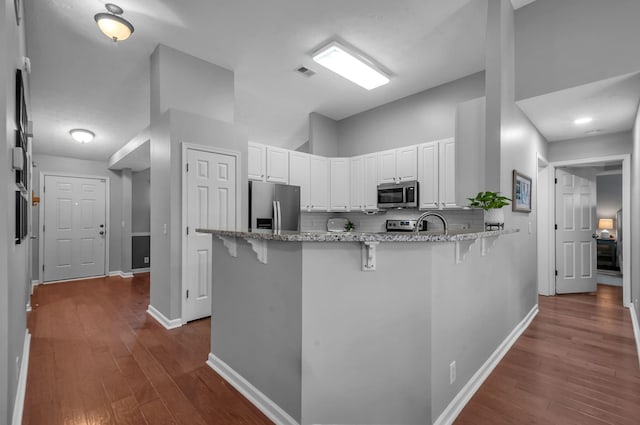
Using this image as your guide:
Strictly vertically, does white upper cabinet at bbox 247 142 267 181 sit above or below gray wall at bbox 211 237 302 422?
above

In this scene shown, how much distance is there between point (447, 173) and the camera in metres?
3.98

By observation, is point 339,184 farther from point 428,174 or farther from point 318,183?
point 428,174

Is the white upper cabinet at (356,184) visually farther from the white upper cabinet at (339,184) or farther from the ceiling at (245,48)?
the ceiling at (245,48)

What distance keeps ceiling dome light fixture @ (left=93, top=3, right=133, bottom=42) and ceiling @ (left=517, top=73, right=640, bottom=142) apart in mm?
3862

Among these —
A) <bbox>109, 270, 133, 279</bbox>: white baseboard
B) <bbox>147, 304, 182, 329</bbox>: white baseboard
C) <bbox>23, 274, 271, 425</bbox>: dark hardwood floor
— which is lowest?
<bbox>109, 270, 133, 279</bbox>: white baseboard

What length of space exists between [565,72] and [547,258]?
2.94 metres

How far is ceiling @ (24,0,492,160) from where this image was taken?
2.79 metres

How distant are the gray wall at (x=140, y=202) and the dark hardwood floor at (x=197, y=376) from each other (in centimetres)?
310

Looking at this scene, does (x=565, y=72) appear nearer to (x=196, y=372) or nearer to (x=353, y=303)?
(x=353, y=303)

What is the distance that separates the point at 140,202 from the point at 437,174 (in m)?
6.13

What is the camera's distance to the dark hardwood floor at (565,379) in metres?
1.81

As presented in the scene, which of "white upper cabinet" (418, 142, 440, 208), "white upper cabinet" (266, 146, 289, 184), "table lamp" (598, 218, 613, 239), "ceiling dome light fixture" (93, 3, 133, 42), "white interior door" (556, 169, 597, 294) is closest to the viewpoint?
"ceiling dome light fixture" (93, 3, 133, 42)

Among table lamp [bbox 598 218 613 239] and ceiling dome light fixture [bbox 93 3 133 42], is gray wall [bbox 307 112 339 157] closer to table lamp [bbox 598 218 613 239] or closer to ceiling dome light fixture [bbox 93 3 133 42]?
ceiling dome light fixture [bbox 93 3 133 42]

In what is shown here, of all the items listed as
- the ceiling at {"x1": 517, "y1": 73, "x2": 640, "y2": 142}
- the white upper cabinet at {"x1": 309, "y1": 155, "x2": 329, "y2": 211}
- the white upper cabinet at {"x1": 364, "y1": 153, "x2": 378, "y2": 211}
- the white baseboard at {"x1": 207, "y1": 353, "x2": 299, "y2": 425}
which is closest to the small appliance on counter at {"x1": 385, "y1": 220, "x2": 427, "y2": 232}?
the white upper cabinet at {"x1": 364, "y1": 153, "x2": 378, "y2": 211}
